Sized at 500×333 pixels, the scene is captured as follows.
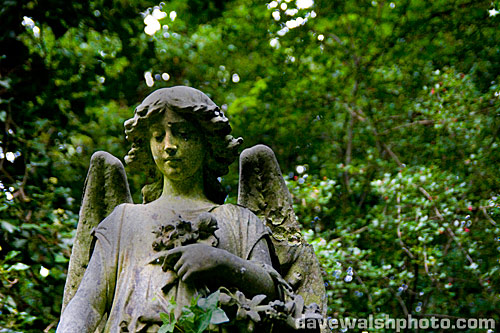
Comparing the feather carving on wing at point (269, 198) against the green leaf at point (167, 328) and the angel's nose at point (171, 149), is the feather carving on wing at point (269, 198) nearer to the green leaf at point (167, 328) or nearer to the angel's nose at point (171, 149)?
the angel's nose at point (171, 149)

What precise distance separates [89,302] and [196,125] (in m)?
1.03

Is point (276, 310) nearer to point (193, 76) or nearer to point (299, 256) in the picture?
point (299, 256)

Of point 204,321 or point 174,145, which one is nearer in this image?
point 204,321

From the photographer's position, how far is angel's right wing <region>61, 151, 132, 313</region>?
4.14m

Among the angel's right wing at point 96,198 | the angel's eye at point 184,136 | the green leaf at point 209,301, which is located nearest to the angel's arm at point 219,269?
the green leaf at point 209,301

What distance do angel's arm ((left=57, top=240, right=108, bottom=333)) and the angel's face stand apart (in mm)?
527

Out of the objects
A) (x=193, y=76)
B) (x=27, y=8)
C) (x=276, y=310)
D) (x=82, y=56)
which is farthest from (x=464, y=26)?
(x=276, y=310)

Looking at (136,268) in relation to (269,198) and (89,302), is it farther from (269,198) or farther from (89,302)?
(269,198)

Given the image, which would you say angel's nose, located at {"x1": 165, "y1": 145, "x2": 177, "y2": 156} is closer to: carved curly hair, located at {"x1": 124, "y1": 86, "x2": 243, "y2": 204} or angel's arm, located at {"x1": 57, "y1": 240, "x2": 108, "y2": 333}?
carved curly hair, located at {"x1": 124, "y1": 86, "x2": 243, "y2": 204}

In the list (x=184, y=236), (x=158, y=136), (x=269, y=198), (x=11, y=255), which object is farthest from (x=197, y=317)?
(x=11, y=255)

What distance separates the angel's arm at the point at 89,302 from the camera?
3359mm

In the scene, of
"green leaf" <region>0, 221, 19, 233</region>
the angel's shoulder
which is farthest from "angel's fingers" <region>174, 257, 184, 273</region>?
"green leaf" <region>0, 221, 19, 233</region>

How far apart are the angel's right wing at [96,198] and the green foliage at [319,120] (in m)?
2.71

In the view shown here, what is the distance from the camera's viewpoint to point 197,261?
10.8 feet
